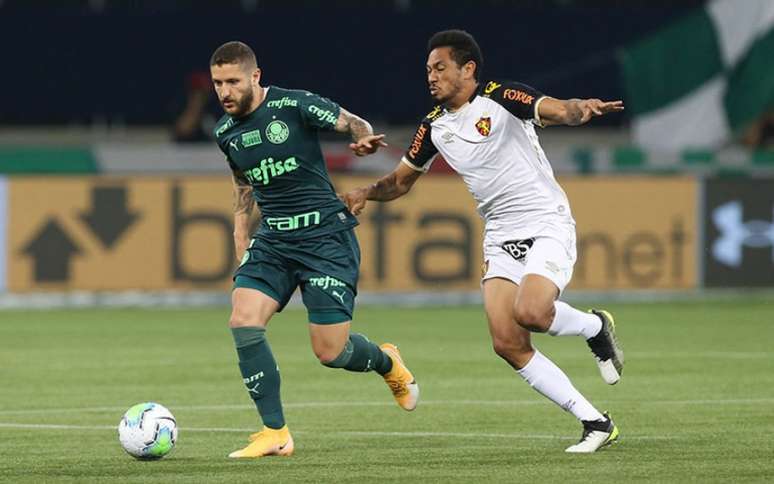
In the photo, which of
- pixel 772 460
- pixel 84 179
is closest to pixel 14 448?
pixel 772 460

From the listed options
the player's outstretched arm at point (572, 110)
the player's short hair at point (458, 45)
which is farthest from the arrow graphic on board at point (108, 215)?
the player's outstretched arm at point (572, 110)

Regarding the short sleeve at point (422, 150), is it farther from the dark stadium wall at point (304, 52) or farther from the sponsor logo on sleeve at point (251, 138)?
the dark stadium wall at point (304, 52)

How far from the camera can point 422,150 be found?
35.6ft

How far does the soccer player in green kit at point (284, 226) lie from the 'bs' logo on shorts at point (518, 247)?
817mm

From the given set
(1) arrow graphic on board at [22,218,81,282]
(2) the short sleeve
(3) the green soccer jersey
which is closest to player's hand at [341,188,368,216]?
(3) the green soccer jersey

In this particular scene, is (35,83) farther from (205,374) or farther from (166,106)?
(205,374)

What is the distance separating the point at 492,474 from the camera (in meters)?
9.18

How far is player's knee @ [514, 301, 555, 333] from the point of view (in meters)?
10.1

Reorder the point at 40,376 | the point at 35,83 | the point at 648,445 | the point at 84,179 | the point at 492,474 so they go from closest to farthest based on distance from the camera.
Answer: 1. the point at 492,474
2. the point at 648,445
3. the point at 40,376
4. the point at 84,179
5. the point at 35,83

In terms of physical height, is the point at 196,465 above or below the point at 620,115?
below

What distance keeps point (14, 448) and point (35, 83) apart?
695 inches

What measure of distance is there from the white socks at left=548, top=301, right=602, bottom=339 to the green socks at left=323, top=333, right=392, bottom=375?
38.8 inches

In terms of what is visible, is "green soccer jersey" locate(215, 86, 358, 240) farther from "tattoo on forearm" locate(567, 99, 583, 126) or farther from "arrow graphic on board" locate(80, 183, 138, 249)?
"arrow graphic on board" locate(80, 183, 138, 249)

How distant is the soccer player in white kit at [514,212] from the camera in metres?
10.2
